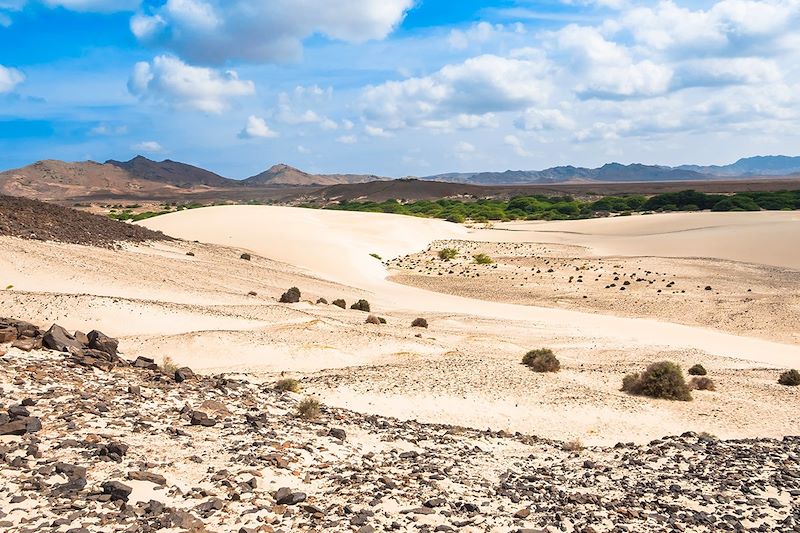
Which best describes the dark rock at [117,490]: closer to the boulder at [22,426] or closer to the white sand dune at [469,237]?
the boulder at [22,426]

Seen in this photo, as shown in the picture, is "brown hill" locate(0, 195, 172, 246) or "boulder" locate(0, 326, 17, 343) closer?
"boulder" locate(0, 326, 17, 343)

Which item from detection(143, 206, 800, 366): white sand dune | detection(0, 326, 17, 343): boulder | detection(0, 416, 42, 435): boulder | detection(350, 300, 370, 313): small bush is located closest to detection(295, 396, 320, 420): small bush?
detection(0, 416, 42, 435): boulder

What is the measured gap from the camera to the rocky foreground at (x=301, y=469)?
7719mm

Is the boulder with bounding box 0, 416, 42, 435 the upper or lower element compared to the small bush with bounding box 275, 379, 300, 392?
upper

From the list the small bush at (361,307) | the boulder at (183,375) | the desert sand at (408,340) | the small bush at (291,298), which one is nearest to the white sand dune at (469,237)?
the desert sand at (408,340)

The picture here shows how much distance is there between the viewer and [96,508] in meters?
7.32

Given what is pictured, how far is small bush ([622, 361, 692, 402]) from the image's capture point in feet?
52.3

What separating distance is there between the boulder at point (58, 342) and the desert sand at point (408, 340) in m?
2.77

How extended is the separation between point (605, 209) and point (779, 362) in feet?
297

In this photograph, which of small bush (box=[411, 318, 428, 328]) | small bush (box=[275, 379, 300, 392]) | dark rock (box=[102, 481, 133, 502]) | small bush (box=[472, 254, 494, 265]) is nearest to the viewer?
dark rock (box=[102, 481, 133, 502])

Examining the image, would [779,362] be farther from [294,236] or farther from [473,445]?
[294,236]

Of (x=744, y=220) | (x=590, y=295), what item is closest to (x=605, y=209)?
(x=744, y=220)

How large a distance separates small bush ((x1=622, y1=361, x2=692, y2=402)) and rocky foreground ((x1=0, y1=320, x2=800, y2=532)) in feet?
9.94

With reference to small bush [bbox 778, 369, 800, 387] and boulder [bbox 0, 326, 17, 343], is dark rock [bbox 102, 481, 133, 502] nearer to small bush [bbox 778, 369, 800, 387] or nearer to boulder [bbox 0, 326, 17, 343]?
boulder [bbox 0, 326, 17, 343]
